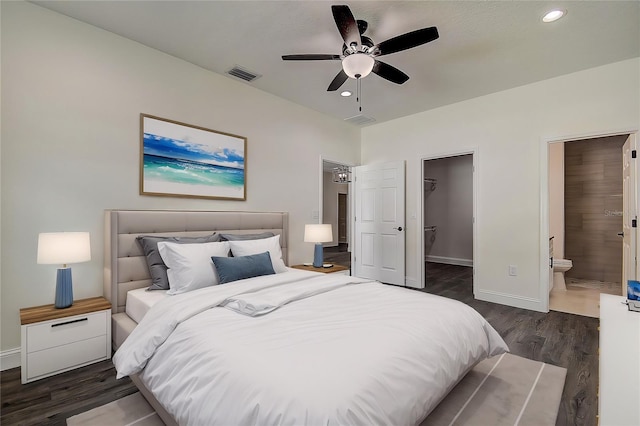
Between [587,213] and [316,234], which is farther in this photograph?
[587,213]

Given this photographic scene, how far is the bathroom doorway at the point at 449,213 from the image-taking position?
22.9 feet

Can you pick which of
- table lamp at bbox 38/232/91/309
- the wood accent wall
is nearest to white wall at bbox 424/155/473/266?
the wood accent wall

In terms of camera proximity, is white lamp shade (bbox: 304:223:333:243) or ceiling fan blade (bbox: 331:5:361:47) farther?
white lamp shade (bbox: 304:223:333:243)

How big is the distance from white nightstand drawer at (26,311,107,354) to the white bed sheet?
19 cm

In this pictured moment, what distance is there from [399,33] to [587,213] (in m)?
4.86

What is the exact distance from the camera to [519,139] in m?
4.00

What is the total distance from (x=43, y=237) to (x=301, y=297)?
1.95m

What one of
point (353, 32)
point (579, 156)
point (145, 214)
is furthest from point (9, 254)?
point (579, 156)

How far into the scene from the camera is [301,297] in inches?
85.7

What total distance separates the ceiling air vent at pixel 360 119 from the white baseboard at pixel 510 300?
3.14 m

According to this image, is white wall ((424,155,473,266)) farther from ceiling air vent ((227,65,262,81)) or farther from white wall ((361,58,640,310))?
ceiling air vent ((227,65,262,81))

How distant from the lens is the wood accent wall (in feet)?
16.3

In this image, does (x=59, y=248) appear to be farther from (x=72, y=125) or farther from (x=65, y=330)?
(x=72, y=125)

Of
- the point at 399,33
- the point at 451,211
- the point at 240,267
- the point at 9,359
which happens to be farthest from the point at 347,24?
the point at 451,211
